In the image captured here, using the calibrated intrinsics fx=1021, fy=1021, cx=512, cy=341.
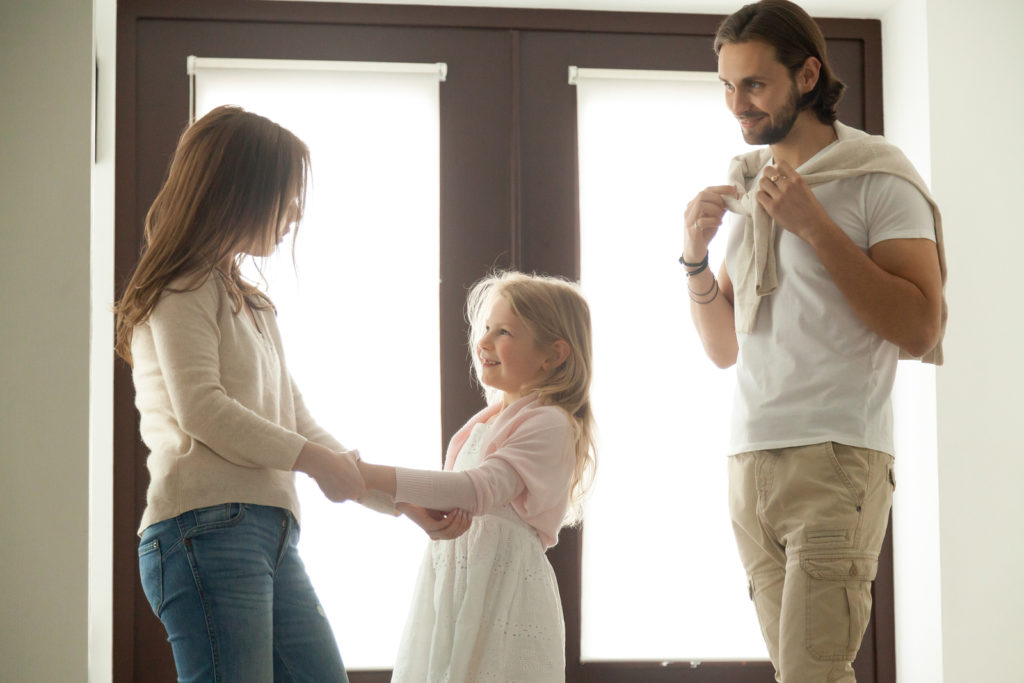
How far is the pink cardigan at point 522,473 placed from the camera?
175 centimetres

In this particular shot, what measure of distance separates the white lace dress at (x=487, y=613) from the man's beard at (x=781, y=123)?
2.54 ft

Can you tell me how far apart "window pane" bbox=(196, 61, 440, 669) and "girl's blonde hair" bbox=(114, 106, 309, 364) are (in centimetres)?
115

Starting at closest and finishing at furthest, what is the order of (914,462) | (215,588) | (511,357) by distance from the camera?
(215,588)
(511,357)
(914,462)

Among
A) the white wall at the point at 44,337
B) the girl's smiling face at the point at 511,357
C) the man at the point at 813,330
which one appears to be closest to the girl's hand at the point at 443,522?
the girl's smiling face at the point at 511,357

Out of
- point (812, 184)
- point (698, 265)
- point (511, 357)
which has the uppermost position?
point (812, 184)

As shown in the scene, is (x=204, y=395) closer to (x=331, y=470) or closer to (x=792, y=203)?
(x=331, y=470)

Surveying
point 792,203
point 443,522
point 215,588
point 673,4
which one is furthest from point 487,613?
point 673,4

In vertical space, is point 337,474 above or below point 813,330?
below

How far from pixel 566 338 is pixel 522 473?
328 millimetres

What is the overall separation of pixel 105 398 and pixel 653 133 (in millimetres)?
1706

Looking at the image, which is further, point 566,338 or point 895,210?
point 566,338

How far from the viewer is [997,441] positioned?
269 centimetres

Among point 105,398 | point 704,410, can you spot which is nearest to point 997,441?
point 704,410

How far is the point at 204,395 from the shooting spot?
1.47 m
